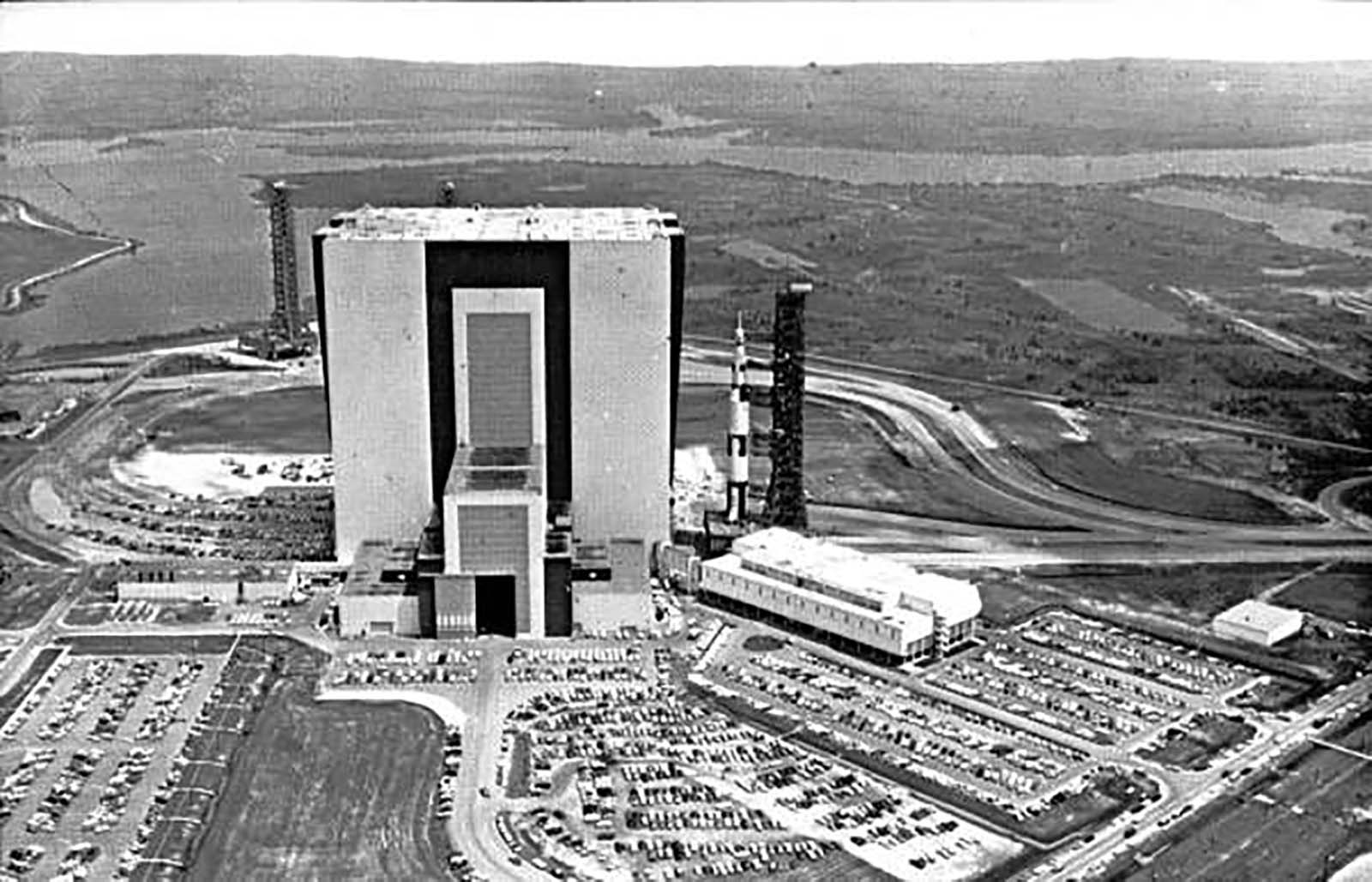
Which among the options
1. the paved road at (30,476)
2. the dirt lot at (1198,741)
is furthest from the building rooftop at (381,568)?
the dirt lot at (1198,741)

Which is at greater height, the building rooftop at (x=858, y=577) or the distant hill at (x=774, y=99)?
the distant hill at (x=774, y=99)

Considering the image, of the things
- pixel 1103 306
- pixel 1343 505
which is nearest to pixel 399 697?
pixel 1343 505

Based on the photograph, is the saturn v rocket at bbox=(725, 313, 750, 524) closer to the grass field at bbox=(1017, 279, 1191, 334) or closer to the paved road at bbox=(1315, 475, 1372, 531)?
the paved road at bbox=(1315, 475, 1372, 531)

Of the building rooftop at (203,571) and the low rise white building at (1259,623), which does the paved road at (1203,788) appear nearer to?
the low rise white building at (1259,623)

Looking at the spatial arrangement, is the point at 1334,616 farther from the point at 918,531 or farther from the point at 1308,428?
the point at 1308,428

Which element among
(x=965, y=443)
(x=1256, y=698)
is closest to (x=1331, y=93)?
(x=965, y=443)

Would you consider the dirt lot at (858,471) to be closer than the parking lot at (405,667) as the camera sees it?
No

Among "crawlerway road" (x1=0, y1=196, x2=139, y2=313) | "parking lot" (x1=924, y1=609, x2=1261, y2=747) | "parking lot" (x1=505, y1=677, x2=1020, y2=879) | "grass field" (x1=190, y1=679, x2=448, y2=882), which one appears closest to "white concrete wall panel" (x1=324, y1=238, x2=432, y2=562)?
"grass field" (x1=190, y1=679, x2=448, y2=882)

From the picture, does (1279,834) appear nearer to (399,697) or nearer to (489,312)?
(399,697)
